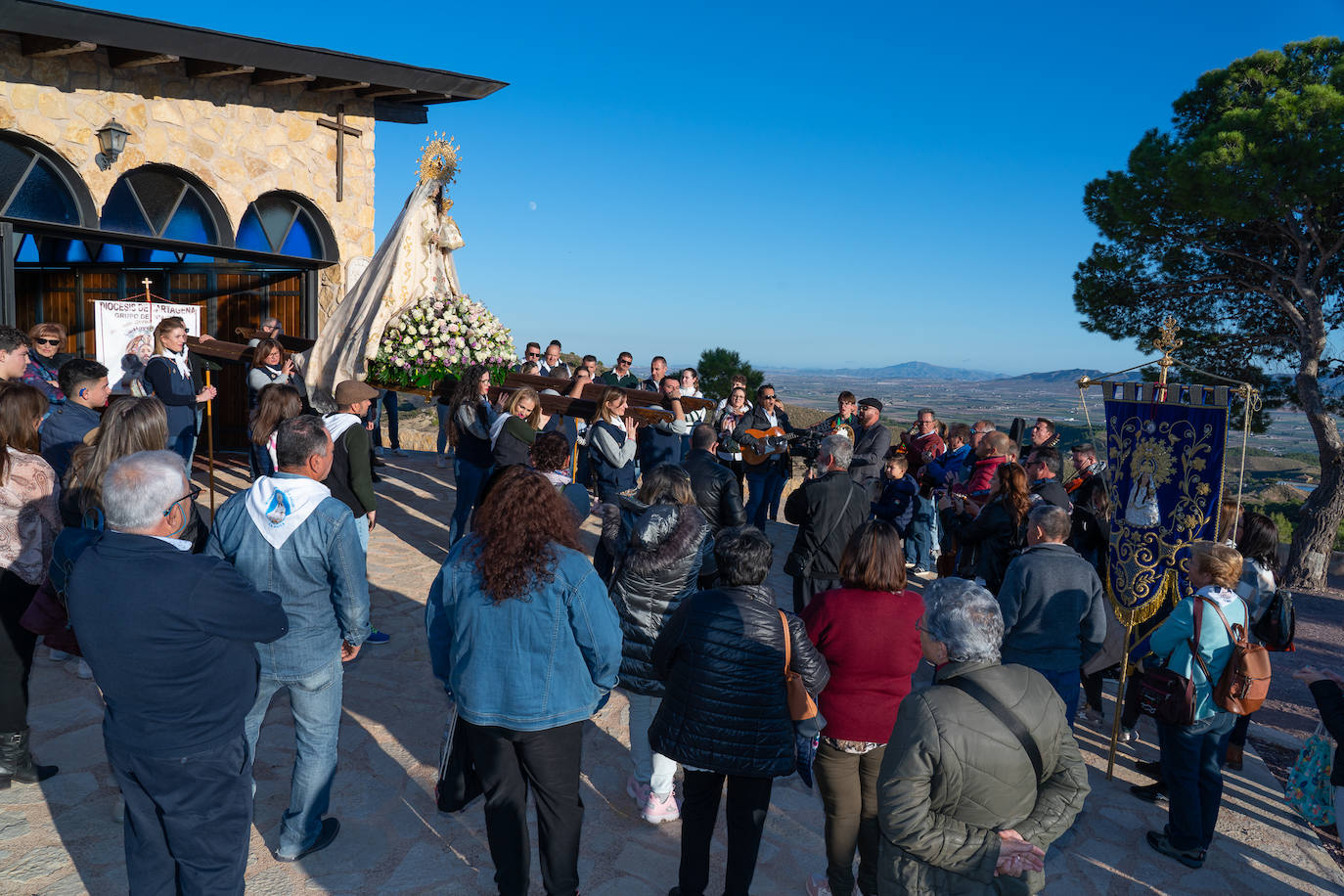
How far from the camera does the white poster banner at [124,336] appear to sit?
8414mm

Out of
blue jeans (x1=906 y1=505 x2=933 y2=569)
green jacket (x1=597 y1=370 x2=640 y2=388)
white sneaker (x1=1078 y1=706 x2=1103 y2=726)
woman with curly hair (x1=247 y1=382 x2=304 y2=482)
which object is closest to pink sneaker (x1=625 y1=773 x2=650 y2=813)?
woman with curly hair (x1=247 y1=382 x2=304 y2=482)

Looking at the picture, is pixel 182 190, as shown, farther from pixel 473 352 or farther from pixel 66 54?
pixel 473 352

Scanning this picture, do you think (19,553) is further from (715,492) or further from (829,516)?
(829,516)

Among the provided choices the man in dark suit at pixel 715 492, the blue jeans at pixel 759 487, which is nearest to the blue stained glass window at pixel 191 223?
the blue jeans at pixel 759 487

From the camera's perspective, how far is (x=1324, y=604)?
11.7m

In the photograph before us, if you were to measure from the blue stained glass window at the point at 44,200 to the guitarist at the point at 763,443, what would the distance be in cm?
820

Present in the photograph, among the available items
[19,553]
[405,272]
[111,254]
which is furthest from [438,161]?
[111,254]

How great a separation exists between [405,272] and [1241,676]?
6.43 m

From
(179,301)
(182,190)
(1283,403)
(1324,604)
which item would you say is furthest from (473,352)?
(1283,403)

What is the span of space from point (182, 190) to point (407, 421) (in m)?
9.06

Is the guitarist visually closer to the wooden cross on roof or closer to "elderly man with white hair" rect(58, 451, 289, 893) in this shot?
"elderly man with white hair" rect(58, 451, 289, 893)

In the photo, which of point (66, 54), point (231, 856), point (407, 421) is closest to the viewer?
point (231, 856)

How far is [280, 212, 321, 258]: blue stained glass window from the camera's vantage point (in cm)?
1152

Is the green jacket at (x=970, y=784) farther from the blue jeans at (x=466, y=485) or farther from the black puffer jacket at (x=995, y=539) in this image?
the blue jeans at (x=466, y=485)
